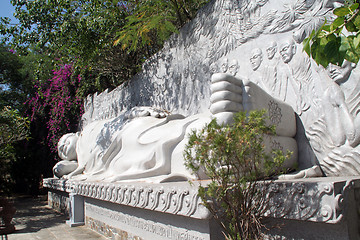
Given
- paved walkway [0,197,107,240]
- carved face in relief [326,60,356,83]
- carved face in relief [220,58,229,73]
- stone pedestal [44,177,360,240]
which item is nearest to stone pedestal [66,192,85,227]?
paved walkway [0,197,107,240]

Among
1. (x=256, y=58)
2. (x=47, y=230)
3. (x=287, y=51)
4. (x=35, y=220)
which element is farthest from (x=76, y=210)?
(x=287, y=51)

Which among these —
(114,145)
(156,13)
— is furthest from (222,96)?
(156,13)

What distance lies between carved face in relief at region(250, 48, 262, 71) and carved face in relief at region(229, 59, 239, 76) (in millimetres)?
224

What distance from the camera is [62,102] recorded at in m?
7.38

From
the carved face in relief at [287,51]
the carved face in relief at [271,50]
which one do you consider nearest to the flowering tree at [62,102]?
the carved face in relief at [271,50]

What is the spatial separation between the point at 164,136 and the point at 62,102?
5205 millimetres

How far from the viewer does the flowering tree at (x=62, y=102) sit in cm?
732

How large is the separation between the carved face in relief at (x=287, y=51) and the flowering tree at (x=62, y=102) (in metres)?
5.52

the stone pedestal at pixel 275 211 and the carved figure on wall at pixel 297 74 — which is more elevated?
the carved figure on wall at pixel 297 74

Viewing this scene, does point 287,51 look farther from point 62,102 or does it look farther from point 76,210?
point 62,102

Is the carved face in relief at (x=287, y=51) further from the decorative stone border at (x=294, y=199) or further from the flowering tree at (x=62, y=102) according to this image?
the flowering tree at (x=62, y=102)

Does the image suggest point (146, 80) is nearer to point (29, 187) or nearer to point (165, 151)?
point (165, 151)

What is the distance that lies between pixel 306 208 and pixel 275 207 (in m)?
0.18

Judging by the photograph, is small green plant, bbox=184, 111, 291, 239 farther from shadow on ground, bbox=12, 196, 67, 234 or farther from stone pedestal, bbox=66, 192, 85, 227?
shadow on ground, bbox=12, 196, 67, 234
